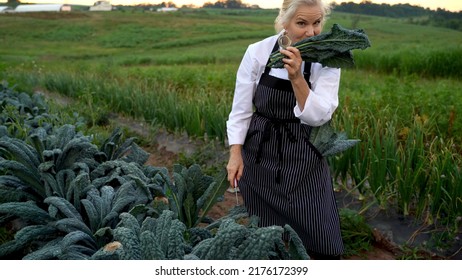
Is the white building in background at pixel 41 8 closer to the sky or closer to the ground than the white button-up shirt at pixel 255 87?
closer to the ground

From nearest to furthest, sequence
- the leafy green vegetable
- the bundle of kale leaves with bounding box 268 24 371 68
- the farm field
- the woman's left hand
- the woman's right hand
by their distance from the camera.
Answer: the woman's left hand
the bundle of kale leaves with bounding box 268 24 371 68
the leafy green vegetable
the woman's right hand
the farm field

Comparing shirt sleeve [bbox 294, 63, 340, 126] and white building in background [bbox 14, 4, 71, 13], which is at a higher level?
shirt sleeve [bbox 294, 63, 340, 126]

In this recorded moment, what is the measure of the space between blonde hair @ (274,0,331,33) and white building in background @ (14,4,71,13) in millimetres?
7150

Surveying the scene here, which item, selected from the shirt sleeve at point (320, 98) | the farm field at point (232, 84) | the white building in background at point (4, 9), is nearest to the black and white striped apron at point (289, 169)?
the shirt sleeve at point (320, 98)

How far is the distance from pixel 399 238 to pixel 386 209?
191 millimetres

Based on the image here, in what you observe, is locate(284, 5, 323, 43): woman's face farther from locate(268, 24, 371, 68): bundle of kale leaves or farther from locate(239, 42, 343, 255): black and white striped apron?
locate(239, 42, 343, 255): black and white striped apron

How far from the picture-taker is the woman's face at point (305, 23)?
2.00 metres

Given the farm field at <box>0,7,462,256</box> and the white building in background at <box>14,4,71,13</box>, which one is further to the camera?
the white building in background at <box>14,4,71,13</box>

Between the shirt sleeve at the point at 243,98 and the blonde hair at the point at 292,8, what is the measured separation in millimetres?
207

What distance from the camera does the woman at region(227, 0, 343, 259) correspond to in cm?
220

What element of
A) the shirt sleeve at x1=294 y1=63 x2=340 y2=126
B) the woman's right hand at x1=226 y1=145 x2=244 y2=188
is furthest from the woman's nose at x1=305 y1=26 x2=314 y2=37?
the woman's right hand at x1=226 y1=145 x2=244 y2=188

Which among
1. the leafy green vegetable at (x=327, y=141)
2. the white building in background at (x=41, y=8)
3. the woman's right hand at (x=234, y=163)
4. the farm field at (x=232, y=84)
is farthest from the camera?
the white building in background at (x=41, y=8)

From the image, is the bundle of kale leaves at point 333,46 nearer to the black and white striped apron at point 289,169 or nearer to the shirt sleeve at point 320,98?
the shirt sleeve at point 320,98

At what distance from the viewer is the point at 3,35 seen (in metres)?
8.68
